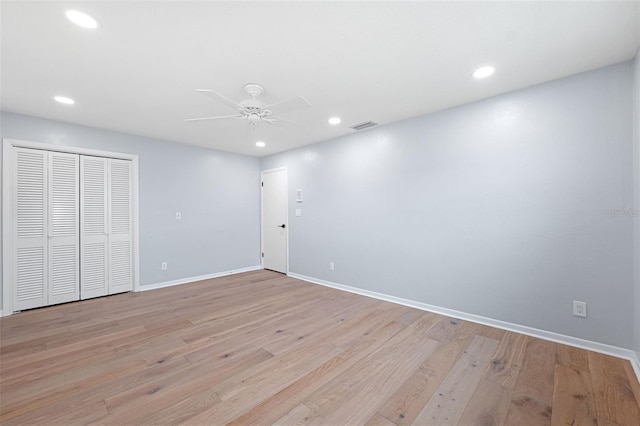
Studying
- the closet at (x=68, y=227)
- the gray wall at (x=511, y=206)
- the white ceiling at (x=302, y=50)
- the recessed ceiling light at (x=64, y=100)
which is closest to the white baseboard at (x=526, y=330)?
the gray wall at (x=511, y=206)

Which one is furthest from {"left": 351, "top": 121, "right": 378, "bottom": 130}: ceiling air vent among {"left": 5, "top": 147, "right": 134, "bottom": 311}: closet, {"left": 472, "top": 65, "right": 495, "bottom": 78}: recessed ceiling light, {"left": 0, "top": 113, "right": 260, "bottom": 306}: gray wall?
{"left": 5, "top": 147, "right": 134, "bottom": 311}: closet

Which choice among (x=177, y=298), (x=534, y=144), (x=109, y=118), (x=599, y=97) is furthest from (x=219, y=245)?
(x=599, y=97)

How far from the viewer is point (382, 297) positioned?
3.83m

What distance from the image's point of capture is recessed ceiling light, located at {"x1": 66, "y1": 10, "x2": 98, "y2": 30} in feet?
5.42

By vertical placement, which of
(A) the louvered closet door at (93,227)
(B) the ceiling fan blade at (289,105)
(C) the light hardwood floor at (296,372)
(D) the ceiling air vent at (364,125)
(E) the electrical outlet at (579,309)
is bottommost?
(C) the light hardwood floor at (296,372)

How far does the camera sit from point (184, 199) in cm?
476

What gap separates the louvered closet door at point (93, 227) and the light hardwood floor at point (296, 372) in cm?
67

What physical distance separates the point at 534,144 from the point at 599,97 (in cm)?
56

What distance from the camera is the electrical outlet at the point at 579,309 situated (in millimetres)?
2359

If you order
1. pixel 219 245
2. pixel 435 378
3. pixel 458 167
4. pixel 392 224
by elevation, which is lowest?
pixel 435 378

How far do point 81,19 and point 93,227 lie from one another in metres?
3.22

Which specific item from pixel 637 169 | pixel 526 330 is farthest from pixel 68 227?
pixel 637 169

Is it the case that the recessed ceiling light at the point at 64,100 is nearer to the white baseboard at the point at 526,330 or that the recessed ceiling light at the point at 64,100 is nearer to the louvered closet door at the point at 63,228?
the louvered closet door at the point at 63,228

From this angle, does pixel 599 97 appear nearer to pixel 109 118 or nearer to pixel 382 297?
pixel 382 297
